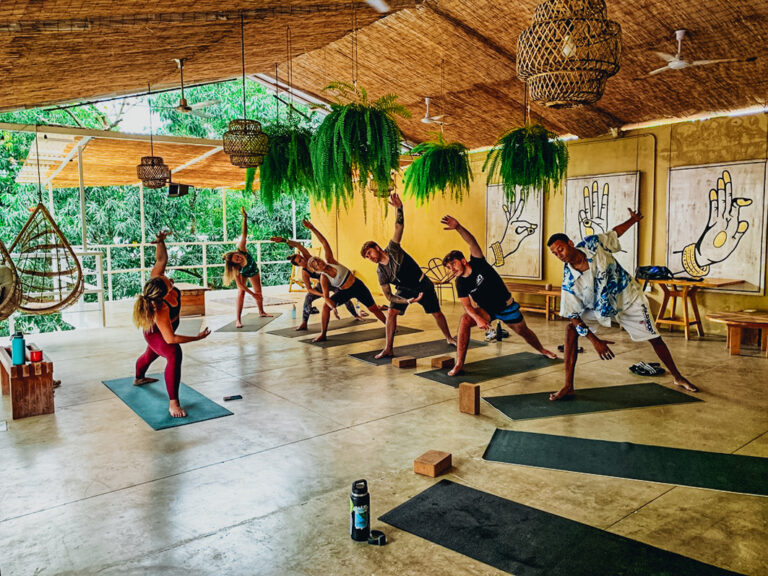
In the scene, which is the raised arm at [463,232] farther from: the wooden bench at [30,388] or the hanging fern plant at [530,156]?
the wooden bench at [30,388]

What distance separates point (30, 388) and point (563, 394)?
444cm

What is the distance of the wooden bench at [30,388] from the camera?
4.58m

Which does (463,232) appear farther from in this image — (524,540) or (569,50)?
(524,540)

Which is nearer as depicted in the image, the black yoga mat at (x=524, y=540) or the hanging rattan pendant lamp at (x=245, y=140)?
the black yoga mat at (x=524, y=540)

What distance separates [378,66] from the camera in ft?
28.4

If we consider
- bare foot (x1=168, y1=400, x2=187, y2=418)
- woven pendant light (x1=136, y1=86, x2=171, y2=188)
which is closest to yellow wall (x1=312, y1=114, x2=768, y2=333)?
bare foot (x1=168, y1=400, x2=187, y2=418)

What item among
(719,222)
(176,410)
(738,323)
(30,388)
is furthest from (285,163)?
(719,222)

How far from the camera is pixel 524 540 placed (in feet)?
8.83

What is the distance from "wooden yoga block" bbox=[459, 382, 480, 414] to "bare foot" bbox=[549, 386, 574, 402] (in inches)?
29.4

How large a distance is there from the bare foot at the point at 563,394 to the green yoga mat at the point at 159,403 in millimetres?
2746

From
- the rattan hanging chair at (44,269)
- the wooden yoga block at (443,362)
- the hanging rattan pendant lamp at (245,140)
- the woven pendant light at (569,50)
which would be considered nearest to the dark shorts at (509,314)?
the wooden yoga block at (443,362)

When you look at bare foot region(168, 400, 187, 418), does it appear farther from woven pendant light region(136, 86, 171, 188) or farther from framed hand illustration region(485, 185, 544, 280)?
framed hand illustration region(485, 185, 544, 280)

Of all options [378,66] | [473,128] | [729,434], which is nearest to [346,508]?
[729,434]

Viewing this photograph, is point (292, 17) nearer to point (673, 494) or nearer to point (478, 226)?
point (673, 494)
